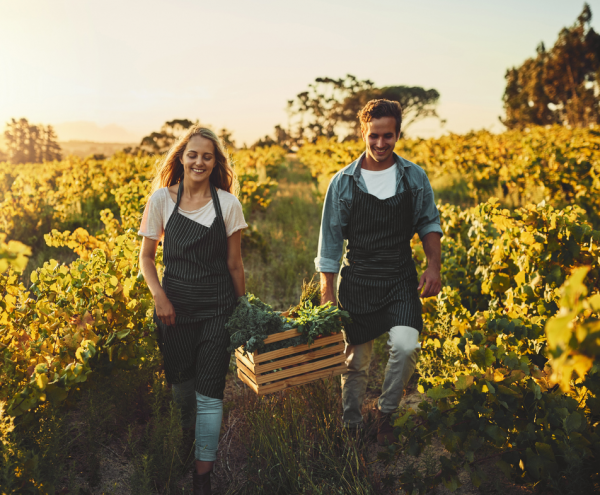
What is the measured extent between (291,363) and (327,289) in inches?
22.0

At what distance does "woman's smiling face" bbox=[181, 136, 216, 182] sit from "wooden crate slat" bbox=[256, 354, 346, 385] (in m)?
1.06

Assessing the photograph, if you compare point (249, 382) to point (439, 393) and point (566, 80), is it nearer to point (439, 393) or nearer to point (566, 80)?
point (439, 393)

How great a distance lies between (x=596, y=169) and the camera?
19.9ft

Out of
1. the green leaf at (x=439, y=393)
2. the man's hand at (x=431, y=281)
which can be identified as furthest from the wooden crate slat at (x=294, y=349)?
the man's hand at (x=431, y=281)

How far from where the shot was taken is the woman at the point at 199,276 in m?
2.31

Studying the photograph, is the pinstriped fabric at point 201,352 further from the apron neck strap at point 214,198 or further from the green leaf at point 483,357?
the green leaf at point 483,357

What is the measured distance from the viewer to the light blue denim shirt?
8.66 feet

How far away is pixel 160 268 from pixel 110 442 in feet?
3.68

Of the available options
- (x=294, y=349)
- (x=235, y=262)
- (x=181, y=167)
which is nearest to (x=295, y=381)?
(x=294, y=349)

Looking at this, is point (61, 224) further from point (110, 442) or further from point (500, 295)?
point (500, 295)

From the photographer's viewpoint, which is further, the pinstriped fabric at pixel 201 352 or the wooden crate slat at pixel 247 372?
the pinstriped fabric at pixel 201 352

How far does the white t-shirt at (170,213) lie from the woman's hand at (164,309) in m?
0.33

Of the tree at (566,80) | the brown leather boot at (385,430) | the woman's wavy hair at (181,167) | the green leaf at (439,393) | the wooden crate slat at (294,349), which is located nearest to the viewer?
the green leaf at (439,393)

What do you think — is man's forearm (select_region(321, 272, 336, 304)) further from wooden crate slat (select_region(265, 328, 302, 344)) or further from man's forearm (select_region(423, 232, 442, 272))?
man's forearm (select_region(423, 232, 442, 272))
